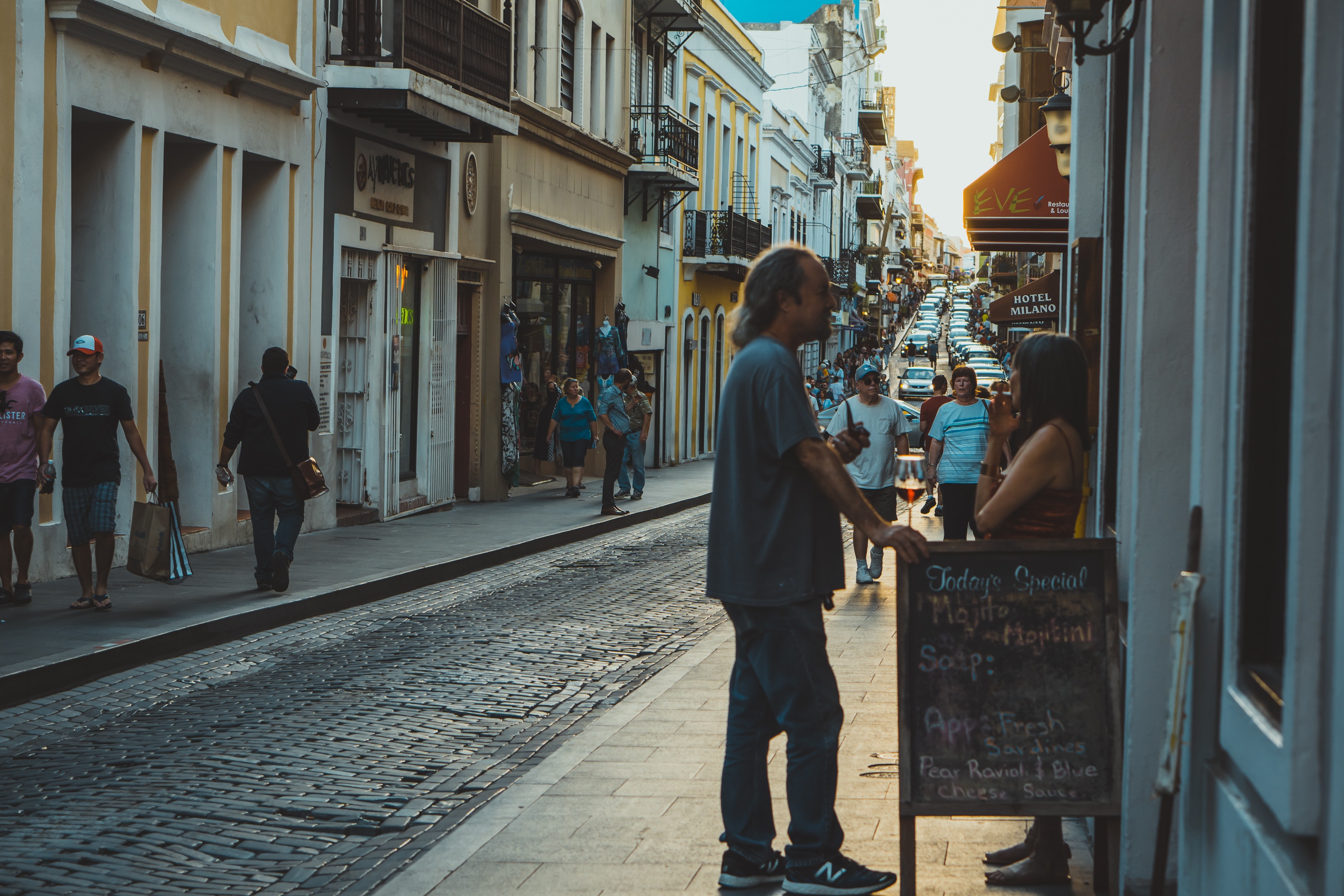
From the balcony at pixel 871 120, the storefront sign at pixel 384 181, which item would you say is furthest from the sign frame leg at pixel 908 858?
the balcony at pixel 871 120

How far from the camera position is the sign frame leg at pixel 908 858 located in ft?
14.7

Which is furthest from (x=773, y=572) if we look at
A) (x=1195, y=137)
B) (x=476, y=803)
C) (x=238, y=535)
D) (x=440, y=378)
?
(x=440, y=378)

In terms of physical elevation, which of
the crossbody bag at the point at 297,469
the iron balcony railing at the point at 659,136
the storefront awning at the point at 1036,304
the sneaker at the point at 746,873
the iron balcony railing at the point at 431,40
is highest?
the iron balcony railing at the point at 659,136

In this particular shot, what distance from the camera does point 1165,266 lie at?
14.7ft

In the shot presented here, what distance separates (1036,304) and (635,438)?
260 inches

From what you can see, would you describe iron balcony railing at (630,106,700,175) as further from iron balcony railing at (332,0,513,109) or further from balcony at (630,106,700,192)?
iron balcony railing at (332,0,513,109)

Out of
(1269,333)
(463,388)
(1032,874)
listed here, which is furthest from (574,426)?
(1269,333)

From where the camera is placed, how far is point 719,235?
35.1 meters

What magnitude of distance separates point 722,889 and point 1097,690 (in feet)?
4.31

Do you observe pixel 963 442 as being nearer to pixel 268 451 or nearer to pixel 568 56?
pixel 268 451

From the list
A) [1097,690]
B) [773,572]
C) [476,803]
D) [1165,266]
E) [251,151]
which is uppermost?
[251,151]

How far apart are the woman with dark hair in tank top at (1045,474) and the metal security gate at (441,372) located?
1469 centimetres

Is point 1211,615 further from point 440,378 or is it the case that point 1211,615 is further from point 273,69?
point 440,378

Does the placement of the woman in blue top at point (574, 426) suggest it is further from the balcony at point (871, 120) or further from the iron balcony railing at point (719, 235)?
the balcony at point (871, 120)
